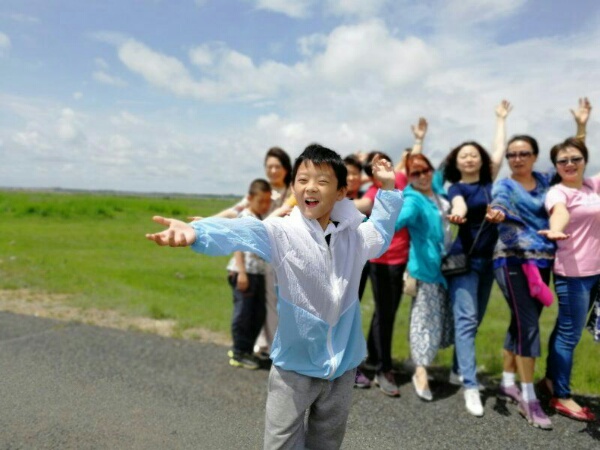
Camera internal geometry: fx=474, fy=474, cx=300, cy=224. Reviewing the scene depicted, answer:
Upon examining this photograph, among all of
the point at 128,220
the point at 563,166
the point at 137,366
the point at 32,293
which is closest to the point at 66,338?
the point at 137,366

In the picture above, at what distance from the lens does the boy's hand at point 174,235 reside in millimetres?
1879

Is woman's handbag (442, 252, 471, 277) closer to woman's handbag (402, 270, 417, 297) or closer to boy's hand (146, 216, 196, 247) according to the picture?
woman's handbag (402, 270, 417, 297)

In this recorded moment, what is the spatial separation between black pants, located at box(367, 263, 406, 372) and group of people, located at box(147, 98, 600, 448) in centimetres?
1

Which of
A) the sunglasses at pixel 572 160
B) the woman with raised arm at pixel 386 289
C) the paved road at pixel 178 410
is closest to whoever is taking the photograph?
the paved road at pixel 178 410

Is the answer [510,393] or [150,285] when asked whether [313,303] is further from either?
[150,285]

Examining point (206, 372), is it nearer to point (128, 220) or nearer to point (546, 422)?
point (546, 422)

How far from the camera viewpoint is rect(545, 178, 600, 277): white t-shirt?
3.67 m

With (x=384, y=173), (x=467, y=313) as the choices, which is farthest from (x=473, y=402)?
(x=384, y=173)

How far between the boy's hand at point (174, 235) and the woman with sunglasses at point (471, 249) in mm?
2521

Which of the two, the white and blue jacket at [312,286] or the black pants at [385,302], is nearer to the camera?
the white and blue jacket at [312,286]

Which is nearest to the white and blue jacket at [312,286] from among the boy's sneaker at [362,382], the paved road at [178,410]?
the paved road at [178,410]

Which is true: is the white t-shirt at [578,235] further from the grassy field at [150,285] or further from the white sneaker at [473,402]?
the grassy field at [150,285]

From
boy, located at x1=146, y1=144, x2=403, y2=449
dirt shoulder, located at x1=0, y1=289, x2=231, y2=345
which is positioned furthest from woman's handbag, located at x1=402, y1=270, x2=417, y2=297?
dirt shoulder, located at x1=0, y1=289, x2=231, y2=345

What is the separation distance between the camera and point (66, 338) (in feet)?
17.2
